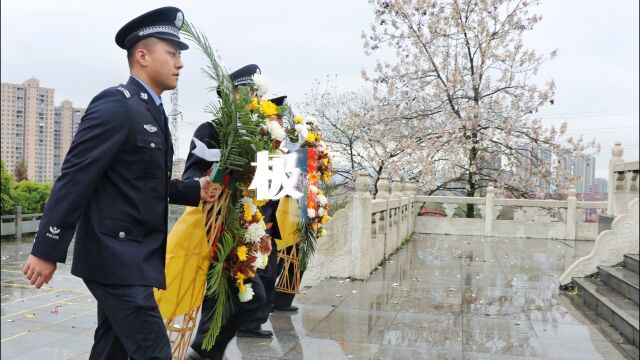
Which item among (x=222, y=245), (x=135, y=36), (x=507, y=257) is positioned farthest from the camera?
(x=507, y=257)

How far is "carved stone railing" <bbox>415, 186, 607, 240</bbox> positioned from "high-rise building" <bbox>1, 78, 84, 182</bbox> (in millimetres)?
20895

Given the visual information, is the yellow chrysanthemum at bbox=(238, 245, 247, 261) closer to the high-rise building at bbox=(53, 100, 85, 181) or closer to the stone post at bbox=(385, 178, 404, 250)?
the stone post at bbox=(385, 178, 404, 250)

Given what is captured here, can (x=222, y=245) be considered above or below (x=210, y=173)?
below

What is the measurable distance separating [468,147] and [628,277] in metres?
11.5

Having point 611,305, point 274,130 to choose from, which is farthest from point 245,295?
point 611,305

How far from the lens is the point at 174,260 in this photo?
3162 mm

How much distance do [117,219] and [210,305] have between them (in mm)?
1663

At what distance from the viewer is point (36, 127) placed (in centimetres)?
3191

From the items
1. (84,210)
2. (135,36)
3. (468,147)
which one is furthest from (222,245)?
(468,147)

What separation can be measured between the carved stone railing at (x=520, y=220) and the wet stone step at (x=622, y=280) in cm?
910

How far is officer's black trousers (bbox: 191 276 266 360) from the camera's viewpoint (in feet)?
12.6

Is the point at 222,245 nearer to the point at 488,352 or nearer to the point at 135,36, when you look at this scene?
the point at 135,36

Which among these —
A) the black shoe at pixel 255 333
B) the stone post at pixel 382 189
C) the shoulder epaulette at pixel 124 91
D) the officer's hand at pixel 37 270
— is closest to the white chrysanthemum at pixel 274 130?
the shoulder epaulette at pixel 124 91

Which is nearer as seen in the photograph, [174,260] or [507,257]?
[174,260]
